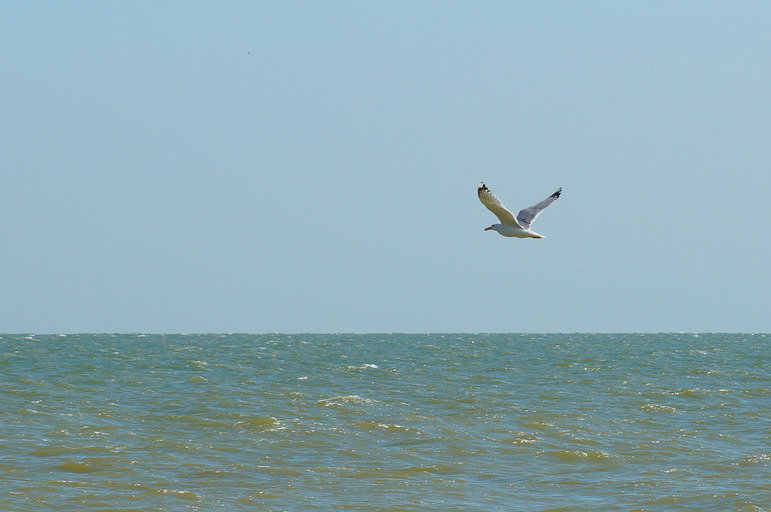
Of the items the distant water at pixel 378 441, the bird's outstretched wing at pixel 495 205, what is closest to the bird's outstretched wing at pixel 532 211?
the bird's outstretched wing at pixel 495 205

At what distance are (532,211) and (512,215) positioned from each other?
1.12m

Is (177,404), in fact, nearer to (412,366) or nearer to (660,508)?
(660,508)

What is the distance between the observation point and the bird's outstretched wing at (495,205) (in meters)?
15.4

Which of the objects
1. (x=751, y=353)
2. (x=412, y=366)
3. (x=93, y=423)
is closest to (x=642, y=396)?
(x=412, y=366)

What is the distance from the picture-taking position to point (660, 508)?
514 inches

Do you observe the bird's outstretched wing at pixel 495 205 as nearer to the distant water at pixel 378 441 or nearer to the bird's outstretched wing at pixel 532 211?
the bird's outstretched wing at pixel 532 211

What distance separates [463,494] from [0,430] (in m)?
8.50

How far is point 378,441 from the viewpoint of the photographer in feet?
57.2

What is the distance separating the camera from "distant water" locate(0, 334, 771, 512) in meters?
13.4

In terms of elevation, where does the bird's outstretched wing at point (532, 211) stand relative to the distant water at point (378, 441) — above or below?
above

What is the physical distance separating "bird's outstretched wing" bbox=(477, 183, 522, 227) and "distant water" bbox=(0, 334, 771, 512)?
369 cm

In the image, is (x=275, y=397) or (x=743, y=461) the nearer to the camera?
(x=743, y=461)

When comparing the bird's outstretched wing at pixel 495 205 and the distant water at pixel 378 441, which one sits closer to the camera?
the distant water at pixel 378 441

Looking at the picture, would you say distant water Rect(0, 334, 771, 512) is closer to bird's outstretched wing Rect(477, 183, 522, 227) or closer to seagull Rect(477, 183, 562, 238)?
seagull Rect(477, 183, 562, 238)
